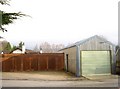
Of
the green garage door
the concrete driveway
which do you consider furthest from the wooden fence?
the concrete driveway

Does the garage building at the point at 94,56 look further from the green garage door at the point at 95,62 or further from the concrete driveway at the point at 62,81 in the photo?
the concrete driveway at the point at 62,81

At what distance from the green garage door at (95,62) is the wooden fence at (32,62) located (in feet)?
28.7

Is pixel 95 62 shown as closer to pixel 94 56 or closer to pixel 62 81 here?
pixel 94 56

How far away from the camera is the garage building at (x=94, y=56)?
25875 mm

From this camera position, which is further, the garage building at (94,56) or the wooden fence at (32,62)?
the wooden fence at (32,62)

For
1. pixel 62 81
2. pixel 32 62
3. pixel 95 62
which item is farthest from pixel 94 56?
pixel 32 62

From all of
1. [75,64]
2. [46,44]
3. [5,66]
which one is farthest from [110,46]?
[46,44]

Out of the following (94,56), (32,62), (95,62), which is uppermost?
(94,56)

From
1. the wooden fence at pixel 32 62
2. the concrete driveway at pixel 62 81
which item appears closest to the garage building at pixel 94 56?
the concrete driveway at pixel 62 81

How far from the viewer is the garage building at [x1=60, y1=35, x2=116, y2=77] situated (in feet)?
84.9

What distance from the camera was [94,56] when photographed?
26.2m

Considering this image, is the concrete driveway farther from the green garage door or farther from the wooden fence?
the wooden fence

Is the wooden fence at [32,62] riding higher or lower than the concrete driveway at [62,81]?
higher

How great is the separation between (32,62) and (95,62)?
10.8 m
